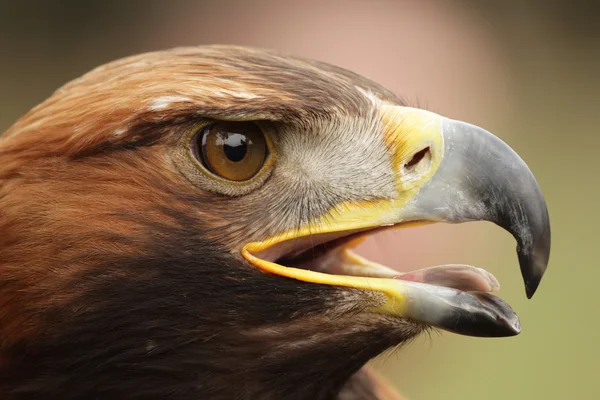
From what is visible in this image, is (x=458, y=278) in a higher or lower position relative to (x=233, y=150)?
lower

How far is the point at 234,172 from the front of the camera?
6.60ft

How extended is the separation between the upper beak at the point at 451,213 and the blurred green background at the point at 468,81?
315 centimetres

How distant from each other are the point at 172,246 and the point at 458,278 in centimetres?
61

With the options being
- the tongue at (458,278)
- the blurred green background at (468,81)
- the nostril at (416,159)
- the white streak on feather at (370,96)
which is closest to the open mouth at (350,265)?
the tongue at (458,278)

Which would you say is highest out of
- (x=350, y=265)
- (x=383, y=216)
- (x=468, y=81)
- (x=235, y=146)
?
(x=468, y=81)

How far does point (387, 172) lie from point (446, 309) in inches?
12.9

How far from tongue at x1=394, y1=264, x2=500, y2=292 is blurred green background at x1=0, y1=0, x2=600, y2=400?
10.5 ft

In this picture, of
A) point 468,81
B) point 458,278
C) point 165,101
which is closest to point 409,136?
point 458,278

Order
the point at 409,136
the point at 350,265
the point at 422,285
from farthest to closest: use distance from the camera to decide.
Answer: the point at 350,265, the point at 409,136, the point at 422,285

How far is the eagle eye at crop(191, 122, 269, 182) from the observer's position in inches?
78.5

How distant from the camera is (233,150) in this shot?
2.01 metres

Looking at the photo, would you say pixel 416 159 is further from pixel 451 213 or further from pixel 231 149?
pixel 231 149

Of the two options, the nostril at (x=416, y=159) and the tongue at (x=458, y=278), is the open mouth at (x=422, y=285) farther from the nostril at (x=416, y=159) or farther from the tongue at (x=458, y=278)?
the nostril at (x=416, y=159)

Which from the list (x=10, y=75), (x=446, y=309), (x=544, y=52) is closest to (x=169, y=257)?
(x=446, y=309)
